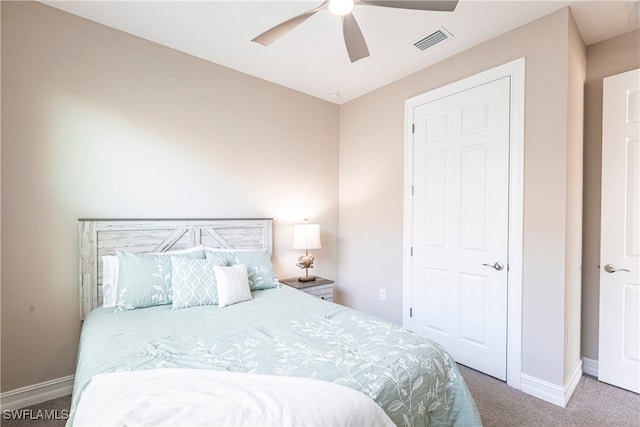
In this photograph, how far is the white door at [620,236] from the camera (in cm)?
227

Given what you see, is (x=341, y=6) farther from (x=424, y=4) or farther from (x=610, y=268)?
(x=610, y=268)

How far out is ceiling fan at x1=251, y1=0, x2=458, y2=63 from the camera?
5.43 ft

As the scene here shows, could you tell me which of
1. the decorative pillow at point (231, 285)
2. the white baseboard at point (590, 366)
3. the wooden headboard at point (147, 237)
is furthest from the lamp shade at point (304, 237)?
the white baseboard at point (590, 366)

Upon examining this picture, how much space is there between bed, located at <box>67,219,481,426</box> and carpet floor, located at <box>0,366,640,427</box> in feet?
2.27

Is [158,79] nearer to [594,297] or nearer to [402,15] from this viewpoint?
[402,15]

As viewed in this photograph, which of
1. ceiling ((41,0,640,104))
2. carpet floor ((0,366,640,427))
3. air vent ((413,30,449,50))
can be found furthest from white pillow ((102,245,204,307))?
air vent ((413,30,449,50))

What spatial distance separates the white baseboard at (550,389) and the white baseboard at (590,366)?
29cm

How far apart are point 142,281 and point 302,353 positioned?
139cm

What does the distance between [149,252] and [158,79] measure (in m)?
1.50

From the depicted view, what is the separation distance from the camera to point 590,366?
256 centimetres

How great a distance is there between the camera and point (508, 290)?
240 centimetres

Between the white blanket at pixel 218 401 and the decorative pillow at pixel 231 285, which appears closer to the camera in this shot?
the white blanket at pixel 218 401

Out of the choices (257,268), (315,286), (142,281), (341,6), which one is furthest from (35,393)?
(341,6)

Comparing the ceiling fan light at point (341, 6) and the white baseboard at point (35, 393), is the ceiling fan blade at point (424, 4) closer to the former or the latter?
the ceiling fan light at point (341, 6)
